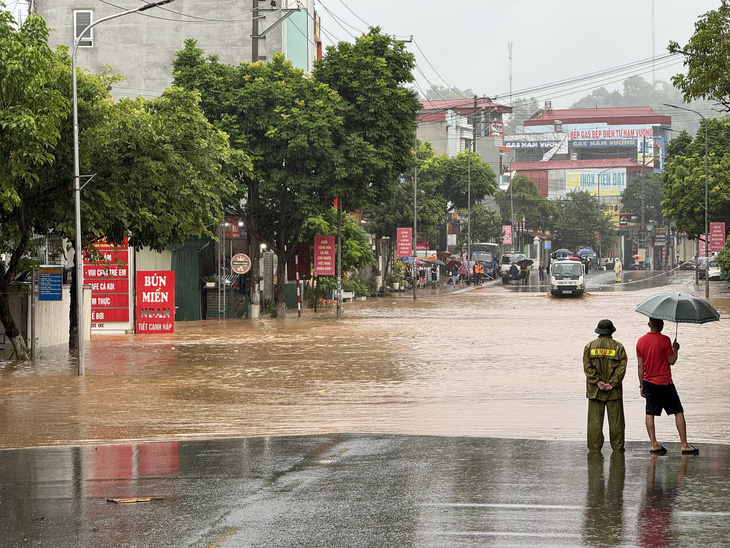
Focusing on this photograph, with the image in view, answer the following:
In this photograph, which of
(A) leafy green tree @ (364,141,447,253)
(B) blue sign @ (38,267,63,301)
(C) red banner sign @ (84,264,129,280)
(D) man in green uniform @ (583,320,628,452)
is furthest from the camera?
(A) leafy green tree @ (364,141,447,253)

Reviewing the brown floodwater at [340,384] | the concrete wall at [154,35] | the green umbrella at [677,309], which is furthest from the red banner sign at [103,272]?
the green umbrella at [677,309]

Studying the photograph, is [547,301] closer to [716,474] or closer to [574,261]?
[574,261]

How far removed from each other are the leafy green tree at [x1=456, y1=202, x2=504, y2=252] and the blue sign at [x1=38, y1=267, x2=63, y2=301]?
72.3 meters

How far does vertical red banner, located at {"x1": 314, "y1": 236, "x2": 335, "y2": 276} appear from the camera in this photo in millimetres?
41906

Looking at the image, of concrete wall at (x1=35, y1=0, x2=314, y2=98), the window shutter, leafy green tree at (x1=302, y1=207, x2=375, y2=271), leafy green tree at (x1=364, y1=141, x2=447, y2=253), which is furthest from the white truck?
the window shutter

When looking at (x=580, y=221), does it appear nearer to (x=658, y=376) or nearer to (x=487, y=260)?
(x=487, y=260)

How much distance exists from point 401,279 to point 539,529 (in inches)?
2358

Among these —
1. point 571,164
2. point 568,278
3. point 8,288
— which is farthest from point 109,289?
point 571,164

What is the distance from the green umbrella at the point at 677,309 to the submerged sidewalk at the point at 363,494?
1.47 meters

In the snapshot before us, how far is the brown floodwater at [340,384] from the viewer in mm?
14008

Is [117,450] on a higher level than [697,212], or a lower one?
lower

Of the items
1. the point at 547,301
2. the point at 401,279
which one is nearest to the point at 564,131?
the point at 401,279

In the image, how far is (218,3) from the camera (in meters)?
51.8

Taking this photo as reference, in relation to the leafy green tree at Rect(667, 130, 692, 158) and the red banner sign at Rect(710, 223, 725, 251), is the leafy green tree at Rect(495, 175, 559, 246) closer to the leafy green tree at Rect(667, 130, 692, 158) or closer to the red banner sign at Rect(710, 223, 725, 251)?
the leafy green tree at Rect(667, 130, 692, 158)
